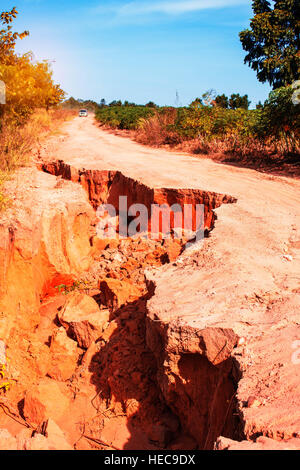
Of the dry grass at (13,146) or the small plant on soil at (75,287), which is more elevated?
the dry grass at (13,146)

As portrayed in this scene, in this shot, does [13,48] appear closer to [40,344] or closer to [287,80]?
[40,344]

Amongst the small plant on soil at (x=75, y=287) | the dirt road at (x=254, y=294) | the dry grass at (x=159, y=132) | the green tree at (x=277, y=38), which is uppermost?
A: the green tree at (x=277, y=38)

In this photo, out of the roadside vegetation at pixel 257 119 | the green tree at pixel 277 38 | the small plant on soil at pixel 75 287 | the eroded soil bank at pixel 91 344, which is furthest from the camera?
the green tree at pixel 277 38

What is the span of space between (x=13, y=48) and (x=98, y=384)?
26.7 ft

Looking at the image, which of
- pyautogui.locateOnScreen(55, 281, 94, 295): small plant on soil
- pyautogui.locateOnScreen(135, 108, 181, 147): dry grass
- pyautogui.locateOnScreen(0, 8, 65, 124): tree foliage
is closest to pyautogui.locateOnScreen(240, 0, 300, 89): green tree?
pyautogui.locateOnScreen(135, 108, 181, 147): dry grass

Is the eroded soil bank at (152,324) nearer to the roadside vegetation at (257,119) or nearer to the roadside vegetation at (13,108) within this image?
the roadside vegetation at (13,108)

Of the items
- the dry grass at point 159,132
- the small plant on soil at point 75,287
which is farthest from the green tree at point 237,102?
the small plant on soil at point 75,287

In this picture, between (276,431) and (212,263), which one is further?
(212,263)

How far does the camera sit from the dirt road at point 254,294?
1919mm

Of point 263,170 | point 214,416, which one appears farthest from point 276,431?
point 263,170

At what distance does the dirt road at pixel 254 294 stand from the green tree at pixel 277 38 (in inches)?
311

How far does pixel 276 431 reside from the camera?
170 cm

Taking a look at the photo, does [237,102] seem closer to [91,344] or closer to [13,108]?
[13,108]

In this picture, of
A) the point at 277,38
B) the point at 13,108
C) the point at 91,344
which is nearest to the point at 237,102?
the point at 277,38
